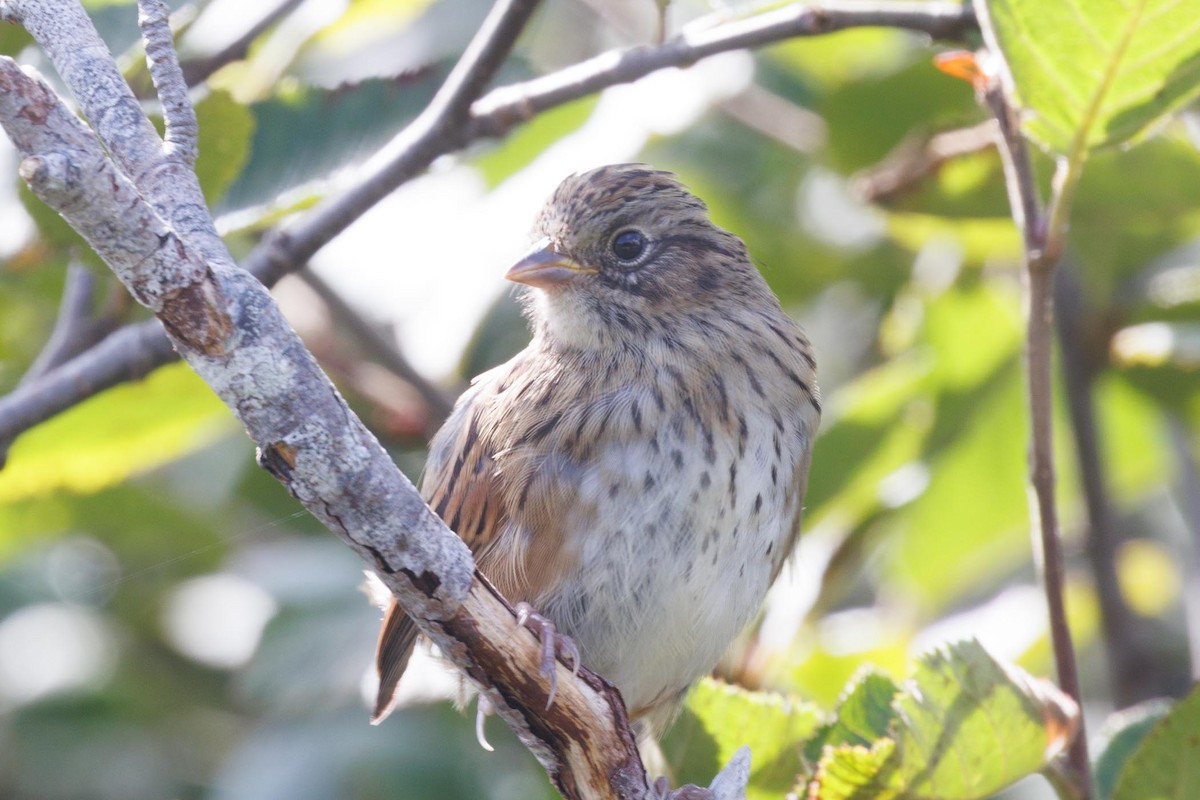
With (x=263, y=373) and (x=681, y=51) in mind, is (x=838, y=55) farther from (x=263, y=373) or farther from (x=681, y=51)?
(x=263, y=373)

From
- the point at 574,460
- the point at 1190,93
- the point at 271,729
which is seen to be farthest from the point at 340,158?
the point at 1190,93

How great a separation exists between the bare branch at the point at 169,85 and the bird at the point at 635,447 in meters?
1.13

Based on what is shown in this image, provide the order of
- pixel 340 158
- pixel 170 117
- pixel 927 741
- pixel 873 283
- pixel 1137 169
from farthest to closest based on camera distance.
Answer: pixel 873 283 < pixel 1137 169 < pixel 340 158 < pixel 927 741 < pixel 170 117

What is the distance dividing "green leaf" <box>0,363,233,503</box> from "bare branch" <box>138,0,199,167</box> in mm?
1490

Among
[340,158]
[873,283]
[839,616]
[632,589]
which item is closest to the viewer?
[632,589]

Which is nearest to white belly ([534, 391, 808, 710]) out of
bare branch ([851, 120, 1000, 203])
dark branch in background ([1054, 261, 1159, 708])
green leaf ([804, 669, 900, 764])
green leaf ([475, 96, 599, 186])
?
green leaf ([804, 669, 900, 764])

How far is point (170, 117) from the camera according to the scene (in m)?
2.16

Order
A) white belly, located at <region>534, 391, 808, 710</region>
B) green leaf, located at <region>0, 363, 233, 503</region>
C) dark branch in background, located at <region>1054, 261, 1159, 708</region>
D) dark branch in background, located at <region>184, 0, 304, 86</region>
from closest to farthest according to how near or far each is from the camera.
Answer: white belly, located at <region>534, 391, 808, 710</region> < dark branch in background, located at <region>184, 0, 304, 86</region> < green leaf, located at <region>0, 363, 233, 503</region> < dark branch in background, located at <region>1054, 261, 1159, 708</region>

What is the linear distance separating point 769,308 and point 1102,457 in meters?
1.09

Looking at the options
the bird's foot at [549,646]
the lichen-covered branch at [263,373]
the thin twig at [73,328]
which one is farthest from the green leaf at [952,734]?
the thin twig at [73,328]

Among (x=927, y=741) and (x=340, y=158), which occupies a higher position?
(x=340, y=158)

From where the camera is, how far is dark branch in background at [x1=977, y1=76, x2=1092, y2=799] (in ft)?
8.83

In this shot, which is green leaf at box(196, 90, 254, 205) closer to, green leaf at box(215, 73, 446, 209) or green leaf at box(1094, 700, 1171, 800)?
green leaf at box(215, 73, 446, 209)

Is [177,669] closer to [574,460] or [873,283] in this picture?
[574,460]
